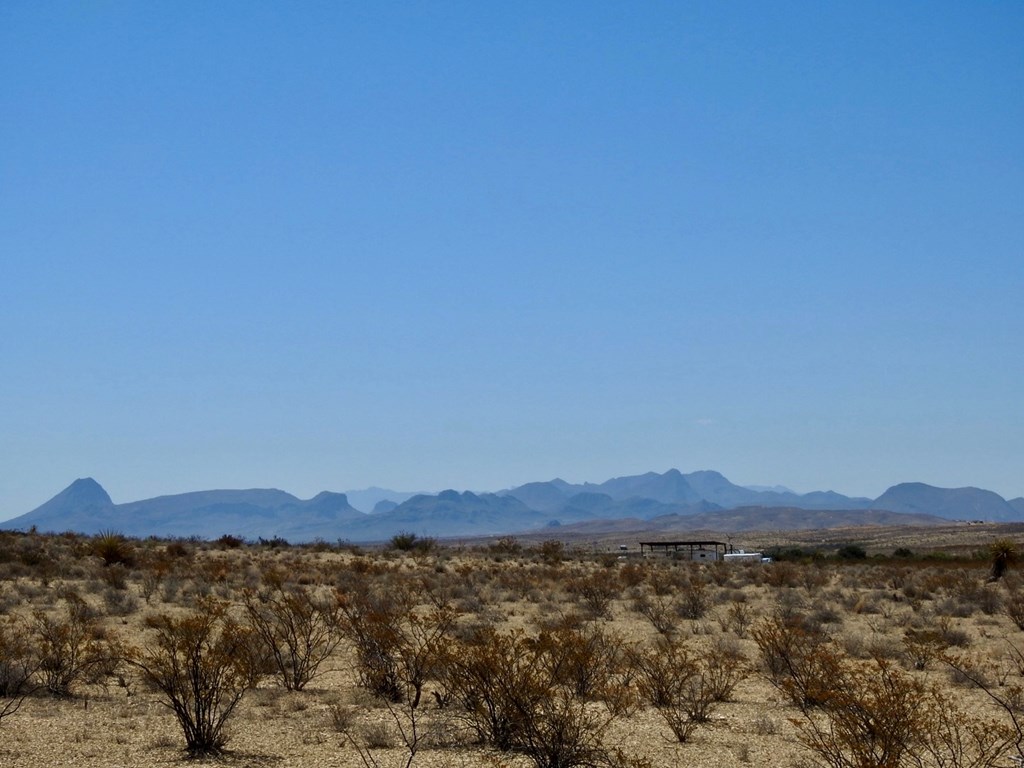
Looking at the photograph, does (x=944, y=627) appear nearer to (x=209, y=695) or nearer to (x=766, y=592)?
(x=766, y=592)

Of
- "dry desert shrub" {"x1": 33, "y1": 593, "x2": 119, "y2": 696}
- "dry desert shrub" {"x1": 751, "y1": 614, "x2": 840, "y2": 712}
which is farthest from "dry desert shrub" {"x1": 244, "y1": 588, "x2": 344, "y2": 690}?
"dry desert shrub" {"x1": 751, "y1": 614, "x2": 840, "y2": 712}

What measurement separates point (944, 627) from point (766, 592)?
10561 mm

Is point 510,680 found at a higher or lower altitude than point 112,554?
lower

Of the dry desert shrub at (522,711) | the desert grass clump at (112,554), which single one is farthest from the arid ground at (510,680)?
Answer: the desert grass clump at (112,554)

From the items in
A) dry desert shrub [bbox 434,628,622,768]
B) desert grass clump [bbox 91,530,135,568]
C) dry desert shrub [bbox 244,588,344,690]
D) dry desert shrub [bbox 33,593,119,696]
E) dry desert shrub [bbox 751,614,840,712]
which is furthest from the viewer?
desert grass clump [bbox 91,530,135,568]

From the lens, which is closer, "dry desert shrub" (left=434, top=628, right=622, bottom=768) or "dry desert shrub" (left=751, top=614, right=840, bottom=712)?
"dry desert shrub" (left=434, top=628, right=622, bottom=768)

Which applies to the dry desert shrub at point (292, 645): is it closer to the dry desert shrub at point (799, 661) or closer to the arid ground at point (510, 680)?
the arid ground at point (510, 680)

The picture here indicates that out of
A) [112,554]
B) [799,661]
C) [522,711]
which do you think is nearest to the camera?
[522,711]

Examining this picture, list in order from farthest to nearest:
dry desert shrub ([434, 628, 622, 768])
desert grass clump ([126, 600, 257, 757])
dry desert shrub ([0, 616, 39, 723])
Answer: dry desert shrub ([0, 616, 39, 723])
desert grass clump ([126, 600, 257, 757])
dry desert shrub ([434, 628, 622, 768])

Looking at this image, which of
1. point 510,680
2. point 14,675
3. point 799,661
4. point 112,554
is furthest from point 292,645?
point 112,554

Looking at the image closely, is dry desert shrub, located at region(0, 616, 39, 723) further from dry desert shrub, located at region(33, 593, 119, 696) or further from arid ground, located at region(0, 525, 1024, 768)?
dry desert shrub, located at region(33, 593, 119, 696)

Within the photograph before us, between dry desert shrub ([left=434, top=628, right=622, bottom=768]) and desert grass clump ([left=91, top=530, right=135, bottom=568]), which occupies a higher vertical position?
desert grass clump ([left=91, top=530, right=135, bottom=568])

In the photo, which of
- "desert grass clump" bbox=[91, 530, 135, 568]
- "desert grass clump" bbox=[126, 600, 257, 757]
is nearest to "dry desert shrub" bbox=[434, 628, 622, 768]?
"desert grass clump" bbox=[126, 600, 257, 757]

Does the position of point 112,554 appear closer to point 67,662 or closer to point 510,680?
point 67,662
